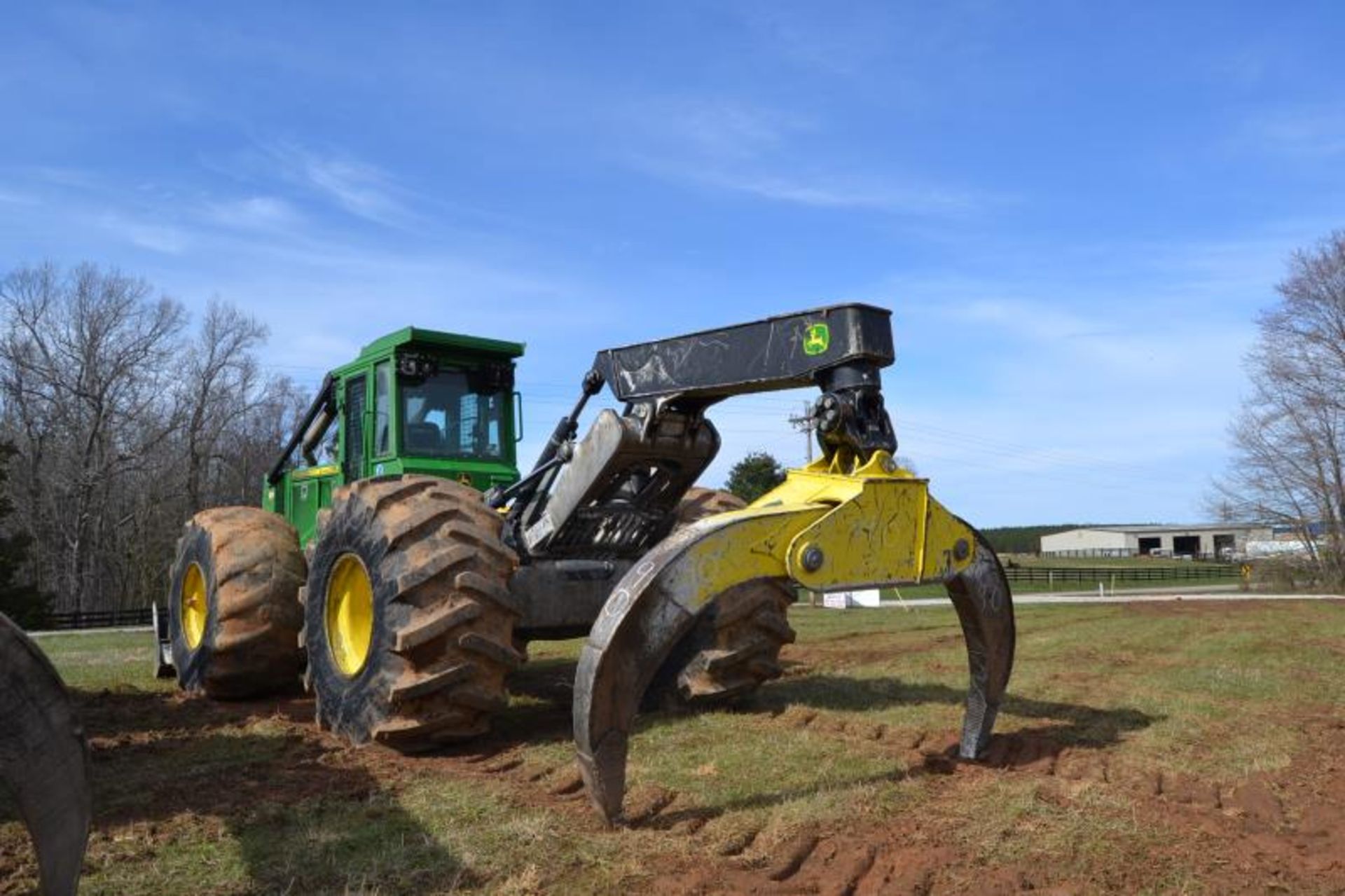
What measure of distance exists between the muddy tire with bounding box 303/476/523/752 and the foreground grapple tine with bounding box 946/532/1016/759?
2.58m

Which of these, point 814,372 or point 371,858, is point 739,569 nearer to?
point 814,372

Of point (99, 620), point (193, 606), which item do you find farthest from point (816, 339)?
point (99, 620)

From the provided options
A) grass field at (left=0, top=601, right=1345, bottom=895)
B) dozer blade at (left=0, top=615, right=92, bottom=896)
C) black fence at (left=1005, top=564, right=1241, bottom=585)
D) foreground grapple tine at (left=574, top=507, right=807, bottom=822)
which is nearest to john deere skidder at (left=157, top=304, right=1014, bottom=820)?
foreground grapple tine at (left=574, top=507, right=807, bottom=822)

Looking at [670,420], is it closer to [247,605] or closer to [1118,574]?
[247,605]

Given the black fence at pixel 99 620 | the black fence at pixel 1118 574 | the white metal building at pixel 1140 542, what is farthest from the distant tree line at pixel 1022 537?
the black fence at pixel 99 620

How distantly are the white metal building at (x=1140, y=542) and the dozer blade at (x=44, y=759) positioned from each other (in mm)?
96599

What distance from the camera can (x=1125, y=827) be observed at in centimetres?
486

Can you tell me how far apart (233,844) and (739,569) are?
2.51 m

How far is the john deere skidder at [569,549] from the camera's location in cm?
510

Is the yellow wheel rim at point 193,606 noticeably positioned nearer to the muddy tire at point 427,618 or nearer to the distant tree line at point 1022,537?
the muddy tire at point 427,618

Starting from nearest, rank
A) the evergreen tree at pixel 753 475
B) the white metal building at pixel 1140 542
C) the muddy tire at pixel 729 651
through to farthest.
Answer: the muddy tire at pixel 729 651
the evergreen tree at pixel 753 475
the white metal building at pixel 1140 542

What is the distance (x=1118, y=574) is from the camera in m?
57.0

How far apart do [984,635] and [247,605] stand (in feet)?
17.1

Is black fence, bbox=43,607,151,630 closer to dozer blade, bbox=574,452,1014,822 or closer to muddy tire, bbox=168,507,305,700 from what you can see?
muddy tire, bbox=168,507,305,700
